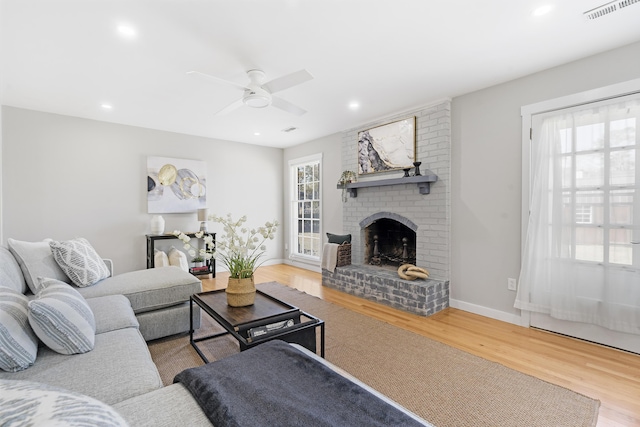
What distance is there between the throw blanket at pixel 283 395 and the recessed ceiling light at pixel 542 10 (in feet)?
8.45

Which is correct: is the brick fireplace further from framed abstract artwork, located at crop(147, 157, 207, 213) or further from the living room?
framed abstract artwork, located at crop(147, 157, 207, 213)

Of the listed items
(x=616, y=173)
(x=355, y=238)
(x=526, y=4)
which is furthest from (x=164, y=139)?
(x=616, y=173)

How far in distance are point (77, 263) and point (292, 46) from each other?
2644mm

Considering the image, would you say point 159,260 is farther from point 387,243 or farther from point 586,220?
point 586,220

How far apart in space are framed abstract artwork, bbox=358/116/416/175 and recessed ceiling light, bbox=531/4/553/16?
1.84 metres

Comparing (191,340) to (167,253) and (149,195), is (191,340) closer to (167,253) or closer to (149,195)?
(167,253)

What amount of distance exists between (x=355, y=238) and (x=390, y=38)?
2950 mm

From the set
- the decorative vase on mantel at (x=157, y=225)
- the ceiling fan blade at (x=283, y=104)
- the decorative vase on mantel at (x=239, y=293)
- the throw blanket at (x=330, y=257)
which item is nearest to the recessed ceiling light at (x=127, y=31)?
the ceiling fan blade at (x=283, y=104)

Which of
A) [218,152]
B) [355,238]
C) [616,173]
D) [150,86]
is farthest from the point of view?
[218,152]

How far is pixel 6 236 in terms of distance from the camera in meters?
3.80

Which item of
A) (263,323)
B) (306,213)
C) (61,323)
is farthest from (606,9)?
(306,213)

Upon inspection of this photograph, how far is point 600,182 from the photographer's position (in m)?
2.59

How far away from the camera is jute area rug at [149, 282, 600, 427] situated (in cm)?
174

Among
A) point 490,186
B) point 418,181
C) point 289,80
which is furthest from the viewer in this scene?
point 418,181
